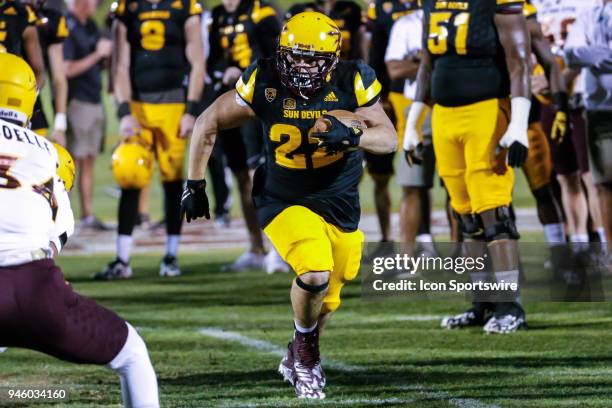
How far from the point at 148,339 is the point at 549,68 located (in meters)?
2.64

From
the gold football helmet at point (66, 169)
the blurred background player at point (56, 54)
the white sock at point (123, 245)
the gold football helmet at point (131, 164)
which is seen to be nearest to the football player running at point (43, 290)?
the gold football helmet at point (66, 169)

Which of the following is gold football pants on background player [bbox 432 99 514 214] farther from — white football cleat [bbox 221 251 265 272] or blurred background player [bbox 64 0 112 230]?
blurred background player [bbox 64 0 112 230]

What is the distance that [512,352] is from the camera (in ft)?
20.9

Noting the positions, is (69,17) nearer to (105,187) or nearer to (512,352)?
(105,187)

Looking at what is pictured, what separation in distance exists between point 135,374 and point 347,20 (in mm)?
6336

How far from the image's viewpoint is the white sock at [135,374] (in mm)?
4082

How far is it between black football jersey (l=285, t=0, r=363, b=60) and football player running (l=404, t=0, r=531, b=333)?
2929mm

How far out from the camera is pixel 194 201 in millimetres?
5637

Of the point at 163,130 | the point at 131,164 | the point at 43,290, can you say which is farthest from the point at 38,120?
the point at 43,290

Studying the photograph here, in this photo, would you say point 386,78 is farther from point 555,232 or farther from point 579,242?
point 555,232

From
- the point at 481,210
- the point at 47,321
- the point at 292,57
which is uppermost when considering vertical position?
the point at 292,57

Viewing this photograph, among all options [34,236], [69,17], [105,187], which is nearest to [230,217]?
[69,17]

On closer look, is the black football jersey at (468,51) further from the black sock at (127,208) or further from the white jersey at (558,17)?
the black sock at (127,208)

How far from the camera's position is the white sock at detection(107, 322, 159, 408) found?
13.4ft
